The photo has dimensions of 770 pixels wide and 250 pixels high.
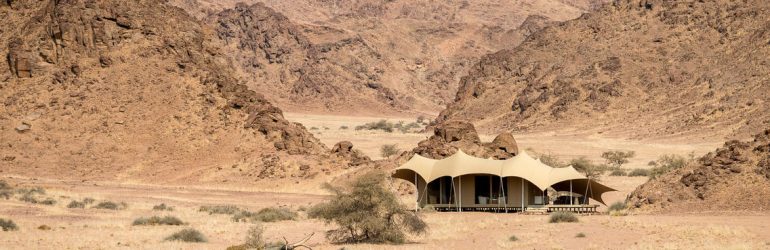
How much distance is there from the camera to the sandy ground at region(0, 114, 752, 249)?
23953mm

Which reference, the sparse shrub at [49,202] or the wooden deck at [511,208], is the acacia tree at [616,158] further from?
the sparse shrub at [49,202]

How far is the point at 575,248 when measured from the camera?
22984 mm

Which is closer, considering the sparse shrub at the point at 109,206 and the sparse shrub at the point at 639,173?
the sparse shrub at the point at 109,206

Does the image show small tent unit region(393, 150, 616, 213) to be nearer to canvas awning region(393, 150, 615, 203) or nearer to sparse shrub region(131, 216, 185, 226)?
canvas awning region(393, 150, 615, 203)

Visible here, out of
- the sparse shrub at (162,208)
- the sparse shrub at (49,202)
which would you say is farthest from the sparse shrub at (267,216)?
the sparse shrub at (49,202)

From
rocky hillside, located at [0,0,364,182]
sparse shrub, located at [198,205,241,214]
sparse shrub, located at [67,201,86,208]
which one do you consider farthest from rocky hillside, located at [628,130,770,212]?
rocky hillside, located at [0,0,364,182]

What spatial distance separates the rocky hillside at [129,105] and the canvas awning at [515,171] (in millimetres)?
13079

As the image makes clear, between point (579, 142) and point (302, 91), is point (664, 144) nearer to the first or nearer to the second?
point (579, 142)

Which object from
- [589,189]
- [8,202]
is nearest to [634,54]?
[589,189]

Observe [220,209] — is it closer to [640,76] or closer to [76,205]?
[76,205]

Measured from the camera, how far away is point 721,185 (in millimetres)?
32562

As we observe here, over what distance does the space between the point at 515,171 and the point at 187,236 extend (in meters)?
14.1

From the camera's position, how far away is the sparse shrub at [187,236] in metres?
25.3

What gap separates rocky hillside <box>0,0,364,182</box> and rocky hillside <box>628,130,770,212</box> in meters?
20.0
